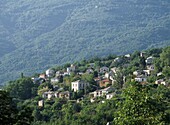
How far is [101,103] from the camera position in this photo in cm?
5209

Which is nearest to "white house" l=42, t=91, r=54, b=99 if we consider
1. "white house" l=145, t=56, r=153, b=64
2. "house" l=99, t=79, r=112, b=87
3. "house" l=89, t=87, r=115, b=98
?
"house" l=89, t=87, r=115, b=98

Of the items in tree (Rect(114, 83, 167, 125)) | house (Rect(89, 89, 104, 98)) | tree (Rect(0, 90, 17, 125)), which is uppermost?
tree (Rect(0, 90, 17, 125))

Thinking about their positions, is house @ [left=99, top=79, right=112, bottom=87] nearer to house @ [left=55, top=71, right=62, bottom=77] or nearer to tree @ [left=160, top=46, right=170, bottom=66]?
tree @ [left=160, top=46, right=170, bottom=66]

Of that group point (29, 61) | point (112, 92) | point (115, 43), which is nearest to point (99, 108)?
point (112, 92)

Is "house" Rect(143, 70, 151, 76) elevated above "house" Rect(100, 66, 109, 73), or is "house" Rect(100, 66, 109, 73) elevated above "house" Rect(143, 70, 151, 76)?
"house" Rect(143, 70, 151, 76)

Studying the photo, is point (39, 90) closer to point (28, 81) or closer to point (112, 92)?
point (28, 81)

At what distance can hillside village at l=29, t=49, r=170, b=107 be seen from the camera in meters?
61.5

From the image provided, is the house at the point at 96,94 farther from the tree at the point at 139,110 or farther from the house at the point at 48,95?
the tree at the point at 139,110

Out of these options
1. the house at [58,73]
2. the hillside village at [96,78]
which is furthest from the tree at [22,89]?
the house at [58,73]

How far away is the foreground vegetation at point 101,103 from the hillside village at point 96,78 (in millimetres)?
156

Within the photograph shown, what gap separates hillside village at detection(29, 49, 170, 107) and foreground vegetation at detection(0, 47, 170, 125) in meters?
0.16

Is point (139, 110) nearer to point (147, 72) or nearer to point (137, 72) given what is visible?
point (137, 72)

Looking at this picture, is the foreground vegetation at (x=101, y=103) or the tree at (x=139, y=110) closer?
the foreground vegetation at (x=101, y=103)

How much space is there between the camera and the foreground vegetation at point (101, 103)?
13.0 metres
